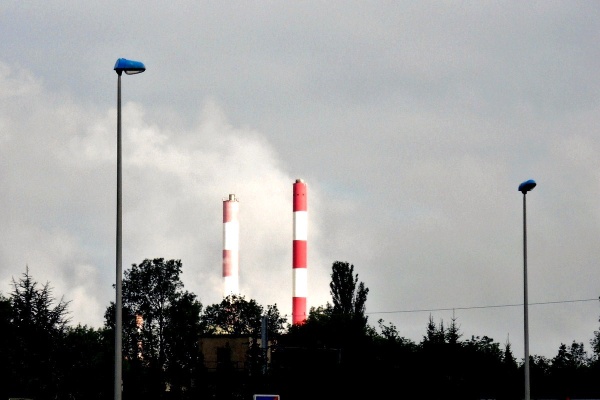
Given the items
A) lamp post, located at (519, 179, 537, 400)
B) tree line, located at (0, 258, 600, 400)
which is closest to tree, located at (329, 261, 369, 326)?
tree line, located at (0, 258, 600, 400)

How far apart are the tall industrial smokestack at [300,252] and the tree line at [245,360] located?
2.24 meters

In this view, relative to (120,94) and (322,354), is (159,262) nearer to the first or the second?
(322,354)

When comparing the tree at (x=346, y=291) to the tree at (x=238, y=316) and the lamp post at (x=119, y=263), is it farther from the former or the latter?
A: the lamp post at (x=119, y=263)

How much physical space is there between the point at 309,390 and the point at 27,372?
19815 mm

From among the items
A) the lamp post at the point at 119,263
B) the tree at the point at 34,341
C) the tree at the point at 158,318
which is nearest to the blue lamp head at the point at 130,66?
the lamp post at the point at 119,263

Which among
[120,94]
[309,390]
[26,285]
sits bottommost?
[309,390]

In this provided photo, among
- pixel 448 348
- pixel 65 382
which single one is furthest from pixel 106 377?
pixel 65 382

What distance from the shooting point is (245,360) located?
66.7 m

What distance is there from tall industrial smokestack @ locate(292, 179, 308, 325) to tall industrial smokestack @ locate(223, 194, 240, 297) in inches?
283

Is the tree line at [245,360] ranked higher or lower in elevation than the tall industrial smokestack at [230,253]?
lower

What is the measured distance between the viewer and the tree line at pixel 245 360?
4247 centimetres

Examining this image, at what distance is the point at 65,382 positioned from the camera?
142 feet

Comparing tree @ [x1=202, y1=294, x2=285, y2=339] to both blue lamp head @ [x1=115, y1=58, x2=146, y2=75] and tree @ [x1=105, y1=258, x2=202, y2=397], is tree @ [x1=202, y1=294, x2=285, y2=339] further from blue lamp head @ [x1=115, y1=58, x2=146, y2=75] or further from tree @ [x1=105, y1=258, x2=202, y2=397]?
blue lamp head @ [x1=115, y1=58, x2=146, y2=75]

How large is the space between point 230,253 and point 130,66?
273ft
